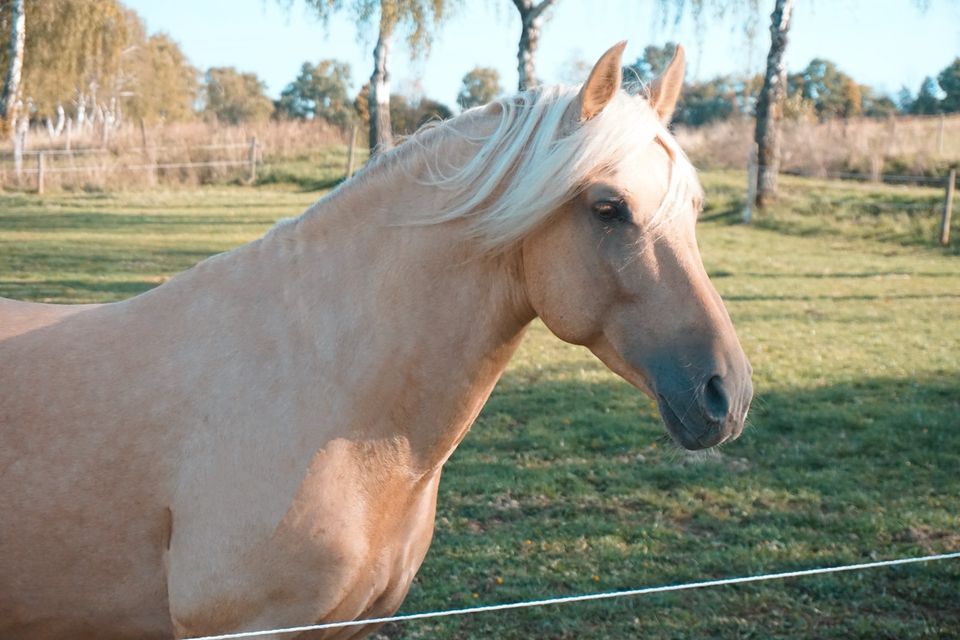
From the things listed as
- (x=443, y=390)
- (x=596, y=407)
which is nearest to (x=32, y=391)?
(x=443, y=390)

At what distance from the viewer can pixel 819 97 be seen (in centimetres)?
4875

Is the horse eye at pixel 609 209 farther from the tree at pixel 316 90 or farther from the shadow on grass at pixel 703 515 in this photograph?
the tree at pixel 316 90

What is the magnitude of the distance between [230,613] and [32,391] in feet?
2.61

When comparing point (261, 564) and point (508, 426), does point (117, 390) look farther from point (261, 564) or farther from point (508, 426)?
point (508, 426)

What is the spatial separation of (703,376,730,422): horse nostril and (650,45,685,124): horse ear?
0.79 metres

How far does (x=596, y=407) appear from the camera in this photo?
711 centimetres

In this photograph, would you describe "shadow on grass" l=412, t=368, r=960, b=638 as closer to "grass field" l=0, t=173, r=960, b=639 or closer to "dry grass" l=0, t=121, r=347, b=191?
"grass field" l=0, t=173, r=960, b=639

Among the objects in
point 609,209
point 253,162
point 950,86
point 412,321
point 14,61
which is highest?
point 950,86

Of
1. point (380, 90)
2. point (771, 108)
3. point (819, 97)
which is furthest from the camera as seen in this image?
point (819, 97)

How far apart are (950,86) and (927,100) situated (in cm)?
126

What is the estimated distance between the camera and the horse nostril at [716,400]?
196cm

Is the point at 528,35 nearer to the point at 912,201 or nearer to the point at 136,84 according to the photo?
the point at 912,201

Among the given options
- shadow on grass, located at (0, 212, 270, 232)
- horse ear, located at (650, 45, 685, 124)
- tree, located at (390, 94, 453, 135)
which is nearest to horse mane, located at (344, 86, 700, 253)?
horse ear, located at (650, 45, 685, 124)

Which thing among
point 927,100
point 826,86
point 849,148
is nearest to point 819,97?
point 826,86
